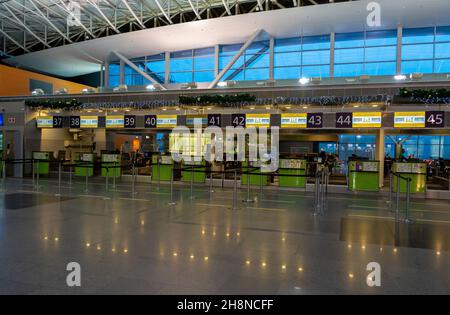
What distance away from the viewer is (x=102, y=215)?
7.32 meters

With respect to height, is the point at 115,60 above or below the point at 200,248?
above

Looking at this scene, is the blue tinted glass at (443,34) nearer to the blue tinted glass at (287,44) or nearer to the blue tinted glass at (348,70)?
the blue tinted glass at (348,70)

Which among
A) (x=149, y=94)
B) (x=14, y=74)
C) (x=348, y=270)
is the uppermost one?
(x=14, y=74)

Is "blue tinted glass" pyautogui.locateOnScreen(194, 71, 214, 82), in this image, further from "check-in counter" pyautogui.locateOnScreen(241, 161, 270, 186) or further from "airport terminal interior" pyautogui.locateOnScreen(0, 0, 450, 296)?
"check-in counter" pyautogui.locateOnScreen(241, 161, 270, 186)

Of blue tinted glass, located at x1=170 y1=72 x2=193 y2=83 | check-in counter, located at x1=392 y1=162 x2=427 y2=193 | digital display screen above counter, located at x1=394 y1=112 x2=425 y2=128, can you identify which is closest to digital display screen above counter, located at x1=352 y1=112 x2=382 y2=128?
digital display screen above counter, located at x1=394 y1=112 x2=425 y2=128

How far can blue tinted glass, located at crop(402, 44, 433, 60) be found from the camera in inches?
840

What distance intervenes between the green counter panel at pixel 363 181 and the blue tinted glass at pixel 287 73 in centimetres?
1298

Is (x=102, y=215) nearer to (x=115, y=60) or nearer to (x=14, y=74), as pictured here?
(x=14, y=74)

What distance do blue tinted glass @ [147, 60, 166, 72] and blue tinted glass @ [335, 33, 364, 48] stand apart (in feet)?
45.5

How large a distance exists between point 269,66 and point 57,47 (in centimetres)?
1777

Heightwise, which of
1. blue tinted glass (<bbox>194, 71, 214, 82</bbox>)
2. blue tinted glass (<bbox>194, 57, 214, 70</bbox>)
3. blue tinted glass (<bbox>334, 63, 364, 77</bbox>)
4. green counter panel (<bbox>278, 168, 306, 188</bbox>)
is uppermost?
blue tinted glass (<bbox>194, 57, 214, 70</bbox>)

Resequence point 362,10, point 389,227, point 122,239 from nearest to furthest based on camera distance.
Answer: point 122,239 < point 389,227 < point 362,10

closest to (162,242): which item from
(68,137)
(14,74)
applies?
(68,137)

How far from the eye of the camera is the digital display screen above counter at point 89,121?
52.5ft
